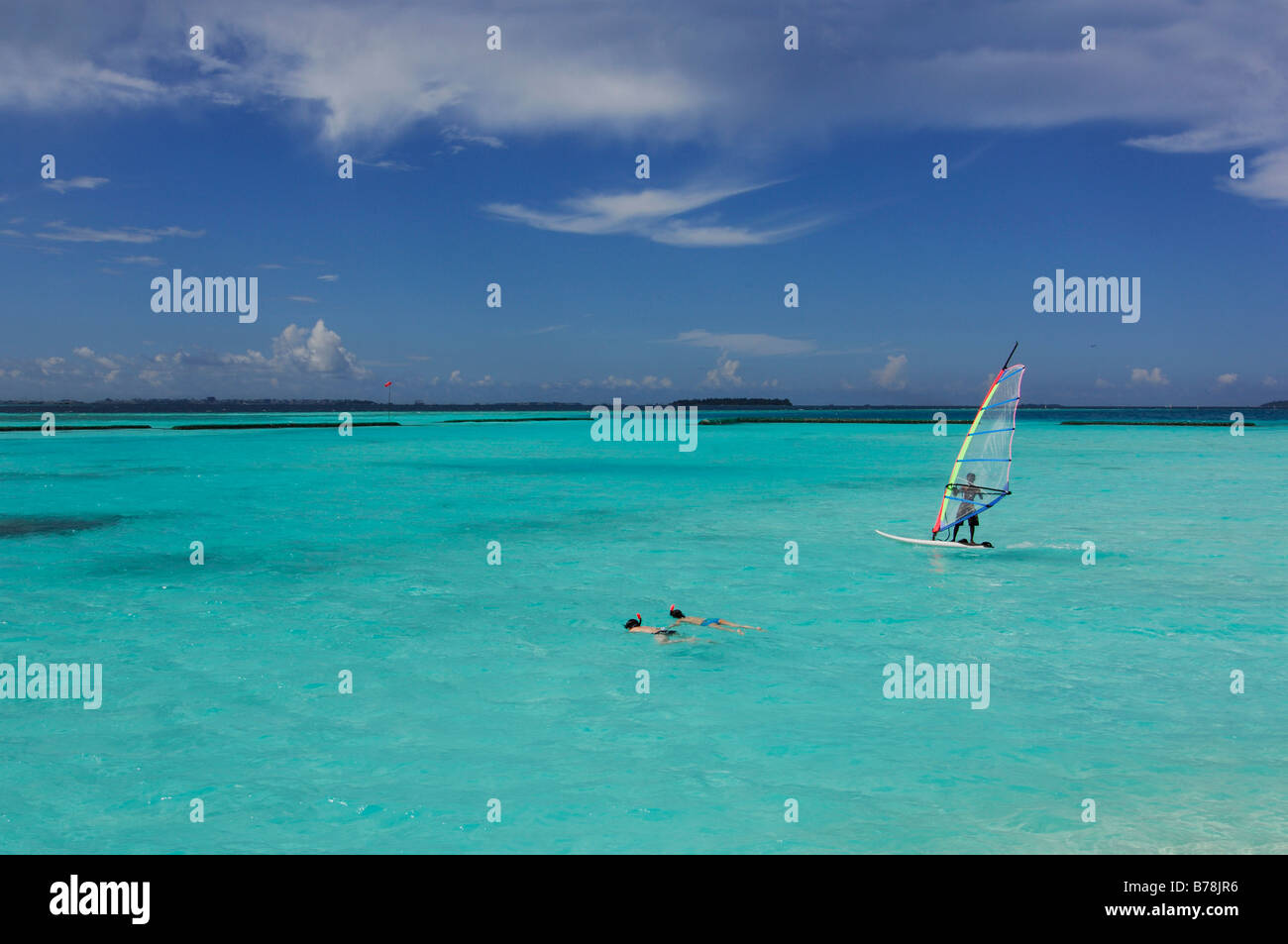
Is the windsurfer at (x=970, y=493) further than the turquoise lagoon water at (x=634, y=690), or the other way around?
the windsurfer at (x=970, y=493)

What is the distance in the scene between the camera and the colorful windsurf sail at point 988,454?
838 inches

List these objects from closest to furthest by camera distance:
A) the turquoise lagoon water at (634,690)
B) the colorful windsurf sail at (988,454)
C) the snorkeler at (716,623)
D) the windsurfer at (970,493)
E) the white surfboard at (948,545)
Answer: the turquoise lagoon water at (634,690)
the snorkeler at (716,623)
the colorful windsurf sail at (988,454)
the windsurfer at (970,493)
the white surfboard at (948,545)

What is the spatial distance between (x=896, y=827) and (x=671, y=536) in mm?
17987

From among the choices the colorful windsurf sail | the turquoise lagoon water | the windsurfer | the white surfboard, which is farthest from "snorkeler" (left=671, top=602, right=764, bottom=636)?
the white surfboard

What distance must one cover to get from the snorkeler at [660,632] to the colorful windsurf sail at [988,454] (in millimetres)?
9886

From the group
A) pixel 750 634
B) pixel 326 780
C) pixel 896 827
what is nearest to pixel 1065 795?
pixel 896 827

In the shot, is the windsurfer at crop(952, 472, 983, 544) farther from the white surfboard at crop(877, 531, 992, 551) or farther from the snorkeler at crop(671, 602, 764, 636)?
the snorkeler at crop(671, 602, 764, 636)

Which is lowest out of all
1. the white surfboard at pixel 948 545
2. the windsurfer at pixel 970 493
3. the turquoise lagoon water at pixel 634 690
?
the turquoise lagoon water at pixel 634 690

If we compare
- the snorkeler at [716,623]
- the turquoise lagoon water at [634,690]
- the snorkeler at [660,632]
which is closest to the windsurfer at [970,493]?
the turquoise lagoon water at [634,690]

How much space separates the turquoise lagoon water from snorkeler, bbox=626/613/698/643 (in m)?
0.31

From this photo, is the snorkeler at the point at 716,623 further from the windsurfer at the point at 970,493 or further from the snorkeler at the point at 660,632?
the windsurfer at the point at 970,493

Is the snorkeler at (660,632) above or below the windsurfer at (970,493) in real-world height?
below

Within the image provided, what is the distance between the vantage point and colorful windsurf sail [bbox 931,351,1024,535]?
21281 millimetres

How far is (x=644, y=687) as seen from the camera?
40.2 ft
